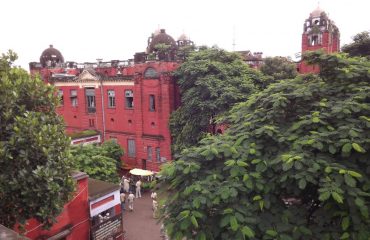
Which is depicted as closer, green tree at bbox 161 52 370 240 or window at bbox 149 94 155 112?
green tree at bbox 161 52 370 240

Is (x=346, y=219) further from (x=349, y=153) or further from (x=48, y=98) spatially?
(x=48, y=98)

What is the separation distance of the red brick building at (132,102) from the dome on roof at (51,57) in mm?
4912

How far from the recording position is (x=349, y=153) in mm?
5918

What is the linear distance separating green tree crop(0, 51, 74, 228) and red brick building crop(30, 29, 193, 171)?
50.9 ft

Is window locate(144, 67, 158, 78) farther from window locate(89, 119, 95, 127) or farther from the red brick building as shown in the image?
window locate(89, 119, 95, 127)

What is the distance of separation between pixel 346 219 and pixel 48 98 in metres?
7.13

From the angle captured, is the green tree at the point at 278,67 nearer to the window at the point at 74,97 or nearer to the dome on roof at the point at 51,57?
the window at the point at 74,97

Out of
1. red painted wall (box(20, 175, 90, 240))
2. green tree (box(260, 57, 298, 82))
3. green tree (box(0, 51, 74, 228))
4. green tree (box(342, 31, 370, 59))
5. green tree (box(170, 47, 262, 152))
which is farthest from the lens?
green tree (box(260, 57, 298, 82))

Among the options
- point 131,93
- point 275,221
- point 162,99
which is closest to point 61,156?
point 275,221

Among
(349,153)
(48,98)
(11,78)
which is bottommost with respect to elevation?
(349,153)

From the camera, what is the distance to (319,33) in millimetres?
26984

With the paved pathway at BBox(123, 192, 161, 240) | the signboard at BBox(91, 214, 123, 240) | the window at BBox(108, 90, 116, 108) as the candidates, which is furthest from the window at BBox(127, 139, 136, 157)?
the signboard at BBox(91, 214, 123, 240)

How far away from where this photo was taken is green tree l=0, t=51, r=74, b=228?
7.24 meters

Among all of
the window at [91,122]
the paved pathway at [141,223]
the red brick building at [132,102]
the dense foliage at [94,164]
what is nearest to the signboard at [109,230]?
the paved pathway at [141,223]
